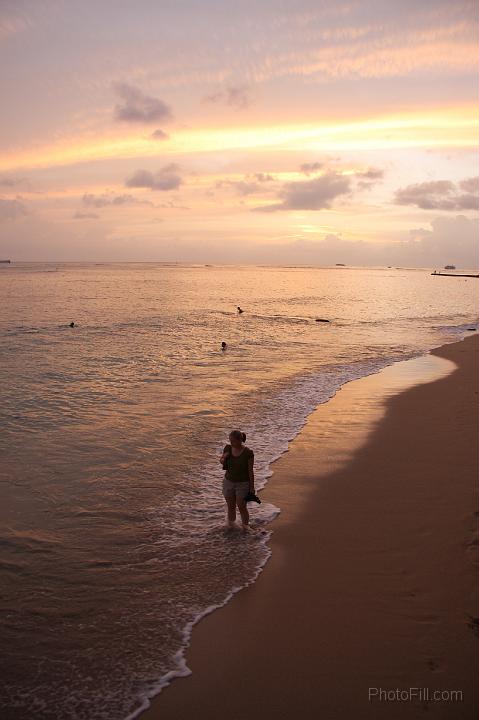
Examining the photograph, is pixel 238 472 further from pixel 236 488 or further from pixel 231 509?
pixel 231 509

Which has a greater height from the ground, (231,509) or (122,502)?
(231,509)

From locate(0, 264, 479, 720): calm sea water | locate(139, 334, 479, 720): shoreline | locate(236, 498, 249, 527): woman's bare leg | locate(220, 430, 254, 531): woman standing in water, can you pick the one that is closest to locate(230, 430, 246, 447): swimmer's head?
locate(220, 430, 254, 531): woman standing in water

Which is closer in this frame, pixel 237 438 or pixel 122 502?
pixel 237 438

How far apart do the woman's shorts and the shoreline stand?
843 mm

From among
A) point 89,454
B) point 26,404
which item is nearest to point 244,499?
point 89,454

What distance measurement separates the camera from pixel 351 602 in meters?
5.72

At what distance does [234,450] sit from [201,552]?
4.93ft

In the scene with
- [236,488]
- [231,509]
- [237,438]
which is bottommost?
[231,509]

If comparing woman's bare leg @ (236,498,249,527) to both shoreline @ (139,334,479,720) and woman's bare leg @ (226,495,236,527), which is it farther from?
shoreline @ (139,334,479,720)

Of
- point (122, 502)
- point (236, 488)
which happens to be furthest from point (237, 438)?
point (122, 502)

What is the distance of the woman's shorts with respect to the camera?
7562 mm

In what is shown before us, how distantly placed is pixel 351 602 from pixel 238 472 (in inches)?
97.0

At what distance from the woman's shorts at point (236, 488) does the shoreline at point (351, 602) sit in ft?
2.76

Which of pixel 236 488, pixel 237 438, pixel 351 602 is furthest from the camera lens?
pixel 236 488
